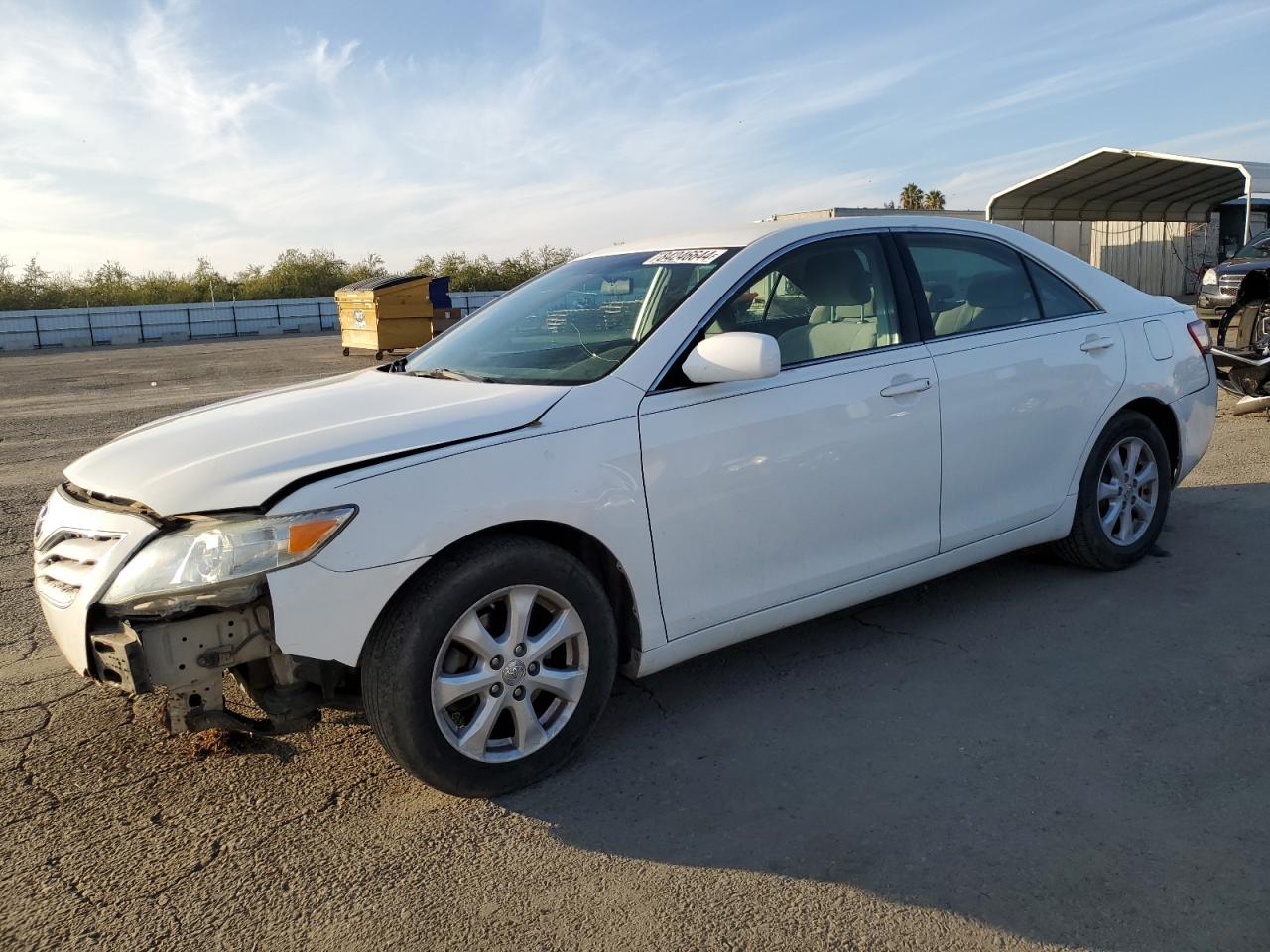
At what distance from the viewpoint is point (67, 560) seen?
2.94 m

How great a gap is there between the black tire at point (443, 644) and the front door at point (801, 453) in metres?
0.33

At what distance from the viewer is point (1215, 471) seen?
684 centimetres

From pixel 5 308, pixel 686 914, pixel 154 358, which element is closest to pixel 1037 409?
pixel 686 914

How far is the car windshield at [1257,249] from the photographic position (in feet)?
39.0

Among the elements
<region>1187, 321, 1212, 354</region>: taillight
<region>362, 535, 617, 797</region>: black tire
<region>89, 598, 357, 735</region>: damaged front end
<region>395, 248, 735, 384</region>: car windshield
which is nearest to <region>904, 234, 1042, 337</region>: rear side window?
<region>395, 248, 735, 384</region>: car windshield

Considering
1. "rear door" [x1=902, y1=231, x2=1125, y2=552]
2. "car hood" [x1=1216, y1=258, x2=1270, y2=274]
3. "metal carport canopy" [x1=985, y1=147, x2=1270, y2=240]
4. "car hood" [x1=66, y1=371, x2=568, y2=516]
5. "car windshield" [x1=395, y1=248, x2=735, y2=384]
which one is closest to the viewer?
"car hood" [x1=66, y1=371, x2=568, y2=516]

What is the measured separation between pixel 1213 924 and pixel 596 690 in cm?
169

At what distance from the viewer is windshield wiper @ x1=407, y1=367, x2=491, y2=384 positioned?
3557 mm

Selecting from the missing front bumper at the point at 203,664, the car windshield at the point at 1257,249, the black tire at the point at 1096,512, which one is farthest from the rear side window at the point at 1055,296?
the car windshield at the point at 1257,249

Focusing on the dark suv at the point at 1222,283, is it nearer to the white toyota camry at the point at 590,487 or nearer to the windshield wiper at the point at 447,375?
the white toyota camry at the point at 590,487

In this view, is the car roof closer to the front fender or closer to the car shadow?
the front fender

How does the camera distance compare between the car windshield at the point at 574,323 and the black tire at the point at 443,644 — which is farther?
the car windshield at the point at 574,323

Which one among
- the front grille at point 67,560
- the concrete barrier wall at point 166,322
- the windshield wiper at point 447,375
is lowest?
the front grille at point 67,560

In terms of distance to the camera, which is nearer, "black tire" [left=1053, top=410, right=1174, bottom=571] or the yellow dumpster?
"black tire" [left=1053, top=410, right=1174, bottom=571]
